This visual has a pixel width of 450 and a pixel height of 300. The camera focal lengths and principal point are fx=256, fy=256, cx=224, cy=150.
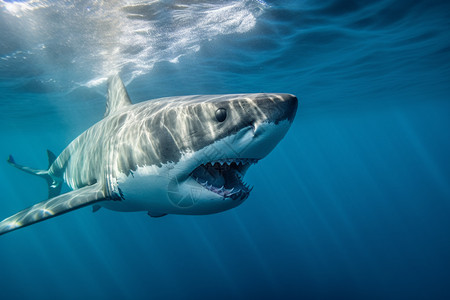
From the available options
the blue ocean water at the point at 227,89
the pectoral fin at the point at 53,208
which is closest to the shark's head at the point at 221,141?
the pectoral fin at the point at 53,208

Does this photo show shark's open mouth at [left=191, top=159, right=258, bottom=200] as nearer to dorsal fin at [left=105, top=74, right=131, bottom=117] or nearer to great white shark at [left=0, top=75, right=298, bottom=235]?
great white shark at [left=0, top=75, right=298, bottom=235]

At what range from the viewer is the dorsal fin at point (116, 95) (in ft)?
16.7

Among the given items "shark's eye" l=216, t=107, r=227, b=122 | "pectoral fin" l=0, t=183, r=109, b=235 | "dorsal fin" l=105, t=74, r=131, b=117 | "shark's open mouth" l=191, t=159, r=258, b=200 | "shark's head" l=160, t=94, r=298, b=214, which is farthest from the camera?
"dorsal fin" l=105, t=74, r=131, b=117

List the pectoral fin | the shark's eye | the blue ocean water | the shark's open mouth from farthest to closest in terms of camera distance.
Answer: the blue ocean water
the pectoral fin
the shark's open mouth
the shark's eye

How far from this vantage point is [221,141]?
2.13 metres

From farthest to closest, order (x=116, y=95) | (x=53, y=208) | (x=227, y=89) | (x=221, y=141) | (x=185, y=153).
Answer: (x=227, y=89) < (x=116, y=95) < (x=53, y=208) < (x=185, y=153) < (x=221, y=141)

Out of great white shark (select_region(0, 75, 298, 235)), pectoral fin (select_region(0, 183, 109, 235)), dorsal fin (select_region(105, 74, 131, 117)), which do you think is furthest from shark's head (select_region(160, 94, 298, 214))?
dorsal fin (select_region(105, 74, 131, 117))

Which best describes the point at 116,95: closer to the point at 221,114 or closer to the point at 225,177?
the point at 225,177

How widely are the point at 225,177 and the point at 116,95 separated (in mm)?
3718

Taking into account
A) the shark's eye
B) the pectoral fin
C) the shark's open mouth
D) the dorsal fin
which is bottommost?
→ the shark's open mouth

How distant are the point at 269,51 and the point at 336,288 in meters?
13.6

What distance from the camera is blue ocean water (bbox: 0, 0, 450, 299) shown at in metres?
8.56

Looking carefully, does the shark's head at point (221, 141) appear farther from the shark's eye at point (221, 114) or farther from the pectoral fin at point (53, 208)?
the pectoral fin at point (53, 208)

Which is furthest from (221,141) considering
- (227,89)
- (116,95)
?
(227,89)
